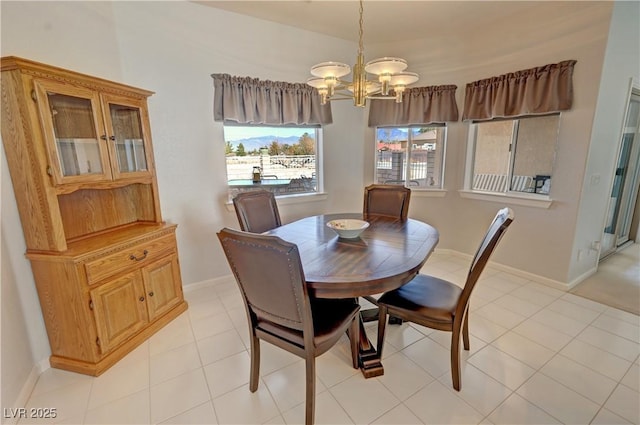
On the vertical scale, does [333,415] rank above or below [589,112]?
below

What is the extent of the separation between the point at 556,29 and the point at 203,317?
13.5 ft

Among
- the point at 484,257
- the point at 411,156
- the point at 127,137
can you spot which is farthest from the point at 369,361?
the point at 411,156

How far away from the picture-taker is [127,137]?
2.20 m

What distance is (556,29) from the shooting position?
104 inches

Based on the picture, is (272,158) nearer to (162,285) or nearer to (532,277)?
(162,285)

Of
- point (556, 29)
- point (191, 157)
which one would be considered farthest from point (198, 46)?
point (556, 29)

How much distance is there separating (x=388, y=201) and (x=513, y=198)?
144cm

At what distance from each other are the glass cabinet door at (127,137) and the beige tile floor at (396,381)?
132 centimetres

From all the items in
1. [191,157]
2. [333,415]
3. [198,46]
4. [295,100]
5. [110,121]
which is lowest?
[333,415]

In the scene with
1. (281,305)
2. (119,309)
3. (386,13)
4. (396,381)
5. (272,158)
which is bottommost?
(396,381)

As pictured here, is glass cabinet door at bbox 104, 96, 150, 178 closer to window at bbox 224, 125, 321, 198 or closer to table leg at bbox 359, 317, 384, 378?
window at bbox 224, 125, 321, 198

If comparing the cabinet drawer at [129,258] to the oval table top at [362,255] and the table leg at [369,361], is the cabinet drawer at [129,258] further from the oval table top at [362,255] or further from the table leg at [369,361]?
the table leg at [369,361]

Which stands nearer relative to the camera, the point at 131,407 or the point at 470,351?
the point at 131,407

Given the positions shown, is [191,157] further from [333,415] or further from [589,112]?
[589,112]
